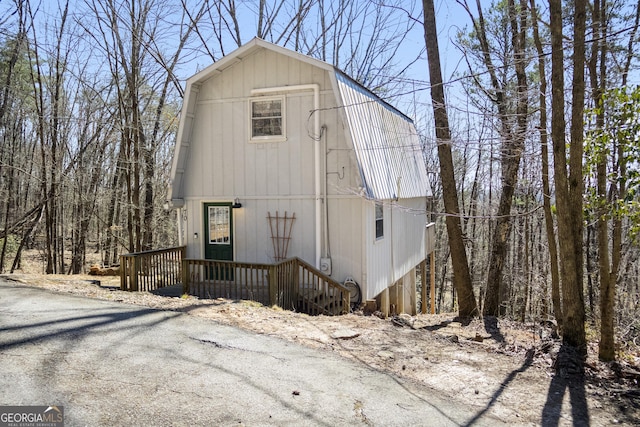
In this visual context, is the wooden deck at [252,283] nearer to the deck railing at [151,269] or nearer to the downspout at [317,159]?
the deck railing at [151,269]

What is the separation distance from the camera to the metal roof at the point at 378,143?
9906mm

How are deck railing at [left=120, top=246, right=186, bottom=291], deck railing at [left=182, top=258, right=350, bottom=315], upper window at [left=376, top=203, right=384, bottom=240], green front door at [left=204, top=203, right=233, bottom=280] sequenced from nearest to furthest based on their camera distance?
deck railing at [left=182, top=258, right=350, bottom=315]
deck railing at [left=120, top=246, right=186, bottom=291]
upper window at [left=376, top=203, right=384, bottom=240]
green front door at [left=204, top=203, right=233, bottom=280]

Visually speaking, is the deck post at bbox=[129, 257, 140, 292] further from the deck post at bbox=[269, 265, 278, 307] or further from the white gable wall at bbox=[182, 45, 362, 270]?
the deck post at bbox=[269, 265, 278, 307]

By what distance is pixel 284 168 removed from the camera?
1062 cm

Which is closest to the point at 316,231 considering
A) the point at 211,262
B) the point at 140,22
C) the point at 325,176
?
the point at 325,176

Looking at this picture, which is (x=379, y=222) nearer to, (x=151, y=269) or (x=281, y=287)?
(x=281, y=287)

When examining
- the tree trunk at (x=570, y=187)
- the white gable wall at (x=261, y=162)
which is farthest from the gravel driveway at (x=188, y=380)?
the white gable wall at (x=261, y=162)

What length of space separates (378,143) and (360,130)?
1.36m

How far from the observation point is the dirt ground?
464cm

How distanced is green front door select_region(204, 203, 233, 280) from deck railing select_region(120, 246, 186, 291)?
68 centimetres

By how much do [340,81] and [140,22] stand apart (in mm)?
9927

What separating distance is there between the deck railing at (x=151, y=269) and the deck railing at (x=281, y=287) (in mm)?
911

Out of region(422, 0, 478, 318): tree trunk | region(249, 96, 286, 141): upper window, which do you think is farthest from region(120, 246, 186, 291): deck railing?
region(422, 0, 478, 318): tree trunk

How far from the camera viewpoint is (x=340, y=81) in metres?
9.95
